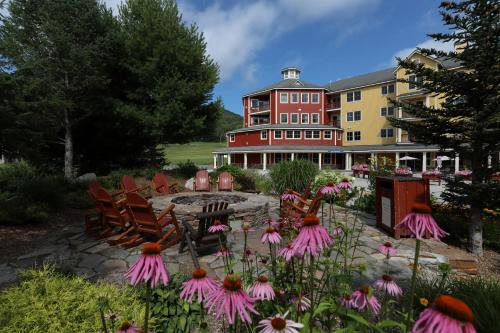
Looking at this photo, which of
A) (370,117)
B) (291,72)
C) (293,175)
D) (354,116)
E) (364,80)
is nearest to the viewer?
(293,175)

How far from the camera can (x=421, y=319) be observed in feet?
2.83

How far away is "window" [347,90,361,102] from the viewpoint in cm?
3691

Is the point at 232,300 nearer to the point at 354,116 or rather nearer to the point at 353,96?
the point at 354,116

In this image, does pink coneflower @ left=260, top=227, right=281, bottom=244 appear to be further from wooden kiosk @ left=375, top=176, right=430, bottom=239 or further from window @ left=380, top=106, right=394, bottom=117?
window @ left=380, top=106, right=394, bottom=117

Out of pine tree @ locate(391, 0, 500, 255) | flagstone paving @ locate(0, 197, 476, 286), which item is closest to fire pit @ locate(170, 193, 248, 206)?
flagstone paving @ locate(0, 197, 476, 286)

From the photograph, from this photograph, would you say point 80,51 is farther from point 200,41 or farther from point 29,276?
point 29,276

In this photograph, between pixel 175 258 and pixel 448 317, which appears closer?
pixel 448 317

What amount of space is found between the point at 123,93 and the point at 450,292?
19.5 meters

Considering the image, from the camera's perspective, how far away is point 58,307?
102 inches

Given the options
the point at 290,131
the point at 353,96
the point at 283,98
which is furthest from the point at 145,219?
the point at 353,96

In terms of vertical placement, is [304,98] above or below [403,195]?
above

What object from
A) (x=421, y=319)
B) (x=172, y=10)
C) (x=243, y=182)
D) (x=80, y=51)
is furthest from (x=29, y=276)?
(x=172, y=10)

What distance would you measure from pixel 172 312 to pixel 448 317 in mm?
2450

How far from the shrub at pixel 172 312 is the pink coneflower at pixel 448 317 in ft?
7.19
